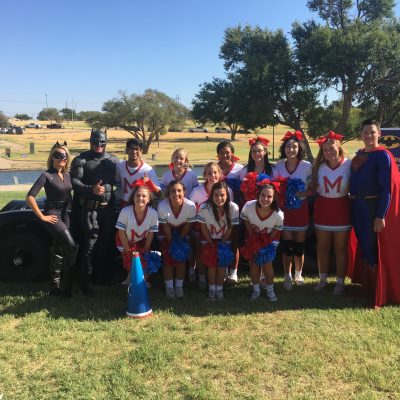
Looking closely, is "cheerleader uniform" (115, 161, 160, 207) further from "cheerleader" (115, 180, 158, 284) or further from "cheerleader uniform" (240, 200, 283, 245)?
"cheerleader uniform" (240, 200, 283, 245)

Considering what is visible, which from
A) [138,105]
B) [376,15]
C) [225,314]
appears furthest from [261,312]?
[138,105]

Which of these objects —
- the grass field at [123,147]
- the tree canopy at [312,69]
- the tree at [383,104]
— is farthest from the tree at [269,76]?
the grass field at [123,147]

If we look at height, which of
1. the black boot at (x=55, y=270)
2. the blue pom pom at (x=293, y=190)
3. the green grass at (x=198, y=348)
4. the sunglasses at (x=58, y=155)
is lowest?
the green grass at (x=198, y=348)

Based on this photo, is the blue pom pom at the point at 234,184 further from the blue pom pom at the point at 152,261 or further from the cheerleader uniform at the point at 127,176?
the blue pom pom at the point at 152,261

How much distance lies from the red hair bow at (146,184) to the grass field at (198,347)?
117 centimetres

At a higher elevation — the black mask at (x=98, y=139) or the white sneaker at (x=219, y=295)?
the black mask at (x=98, y=139)

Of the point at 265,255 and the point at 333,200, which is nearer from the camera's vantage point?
the point at 265,255

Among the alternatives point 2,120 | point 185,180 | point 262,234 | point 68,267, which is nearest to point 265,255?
point 262,234

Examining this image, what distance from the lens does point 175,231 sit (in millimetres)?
4531

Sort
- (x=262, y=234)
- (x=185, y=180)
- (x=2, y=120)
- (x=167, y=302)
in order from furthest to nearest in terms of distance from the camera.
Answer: (x=2, y=120), (x=185, y=180), (x=262, y=234), (x=167, y=302)

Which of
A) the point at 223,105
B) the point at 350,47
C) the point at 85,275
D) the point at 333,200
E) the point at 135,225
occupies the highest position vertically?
the point at 350,47

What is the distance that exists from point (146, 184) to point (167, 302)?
1262 mm

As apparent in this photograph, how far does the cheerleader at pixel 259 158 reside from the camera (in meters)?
4.72

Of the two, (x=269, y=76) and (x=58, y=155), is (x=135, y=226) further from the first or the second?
(x=269, y=76)
